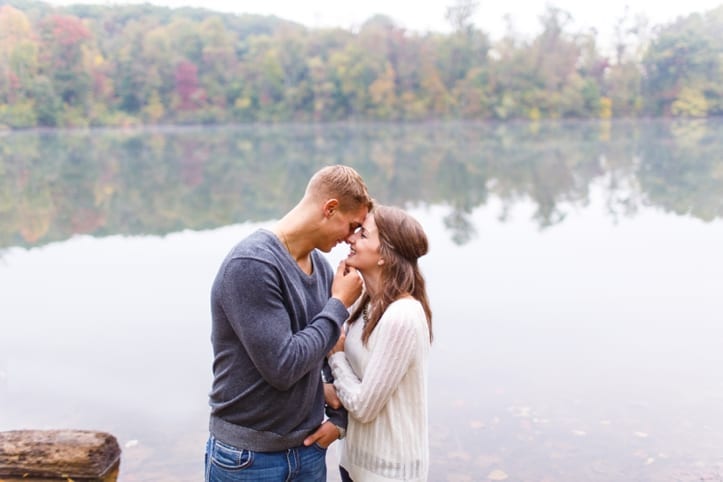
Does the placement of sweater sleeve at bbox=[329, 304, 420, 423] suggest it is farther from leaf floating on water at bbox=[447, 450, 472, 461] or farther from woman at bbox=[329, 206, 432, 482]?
leaf floating on water at bbox=[447, 450, 472, 461]

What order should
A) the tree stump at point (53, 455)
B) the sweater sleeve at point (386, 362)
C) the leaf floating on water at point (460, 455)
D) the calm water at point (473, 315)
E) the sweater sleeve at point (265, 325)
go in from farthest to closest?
the calm water at point (473, 315) → the leaf floating on water at point (460, 455) → the tree stump at point (53, 455) → the sweater sleeve at point (386, 362) → the sweater sleeve at point (265, 325)

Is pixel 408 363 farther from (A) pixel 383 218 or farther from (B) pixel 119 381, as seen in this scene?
(B) pixel 119 381

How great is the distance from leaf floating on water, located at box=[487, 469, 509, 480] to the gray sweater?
97.8 inches

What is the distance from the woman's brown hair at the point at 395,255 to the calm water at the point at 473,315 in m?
2.51

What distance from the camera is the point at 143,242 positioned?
1253 cm

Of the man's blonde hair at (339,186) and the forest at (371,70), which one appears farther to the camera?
the forest at (371,70)

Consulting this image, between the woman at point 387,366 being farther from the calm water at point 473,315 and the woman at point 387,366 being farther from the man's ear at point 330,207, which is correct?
the calm water at point 473,315

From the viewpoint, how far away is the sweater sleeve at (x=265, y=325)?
1720 mm

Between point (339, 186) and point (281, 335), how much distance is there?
1.33 ft

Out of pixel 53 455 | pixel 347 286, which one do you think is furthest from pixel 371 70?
pixel 347 286

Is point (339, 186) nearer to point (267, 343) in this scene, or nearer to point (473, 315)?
point (267, 343)

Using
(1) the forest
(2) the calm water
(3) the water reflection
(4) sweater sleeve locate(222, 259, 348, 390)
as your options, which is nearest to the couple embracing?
(4) sweater sleeve locate(222, 259, 348, 390)

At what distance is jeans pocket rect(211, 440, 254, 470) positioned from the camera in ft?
6.17

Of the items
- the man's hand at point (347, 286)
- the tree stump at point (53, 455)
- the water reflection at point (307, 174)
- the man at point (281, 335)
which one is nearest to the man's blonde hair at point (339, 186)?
the man at point (281, 335)
